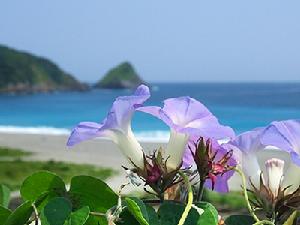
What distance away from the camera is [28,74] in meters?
62.2

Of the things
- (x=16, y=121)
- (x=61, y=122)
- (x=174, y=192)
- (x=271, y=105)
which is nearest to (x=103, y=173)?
(x=174, y=192)

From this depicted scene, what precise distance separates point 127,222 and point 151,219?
2 cm

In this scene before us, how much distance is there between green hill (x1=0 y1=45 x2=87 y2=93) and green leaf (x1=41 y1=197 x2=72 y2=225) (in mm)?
60040

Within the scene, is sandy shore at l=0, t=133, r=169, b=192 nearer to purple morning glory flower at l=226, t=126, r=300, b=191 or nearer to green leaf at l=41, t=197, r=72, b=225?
purple morning glory flower at l=226, t=126, r=300, b=191

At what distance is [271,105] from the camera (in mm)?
42438

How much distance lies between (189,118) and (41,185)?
0.11 metres

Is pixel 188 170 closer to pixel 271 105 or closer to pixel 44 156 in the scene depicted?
pixel 44 156

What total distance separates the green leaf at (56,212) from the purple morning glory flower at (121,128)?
7 centimetres

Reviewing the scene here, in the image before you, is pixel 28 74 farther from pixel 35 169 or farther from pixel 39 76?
pixel 35 169

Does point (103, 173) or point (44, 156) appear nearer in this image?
point (103, 173)

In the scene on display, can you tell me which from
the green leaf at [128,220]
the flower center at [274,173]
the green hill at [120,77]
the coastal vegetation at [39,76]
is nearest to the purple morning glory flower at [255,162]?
the flower center at [274,173]

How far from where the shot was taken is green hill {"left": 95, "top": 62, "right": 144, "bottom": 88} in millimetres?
71625

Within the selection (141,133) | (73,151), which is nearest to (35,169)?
(73,151)

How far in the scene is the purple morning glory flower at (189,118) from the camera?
476mm
